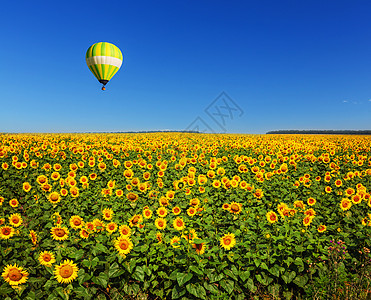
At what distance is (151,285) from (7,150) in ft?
39.6

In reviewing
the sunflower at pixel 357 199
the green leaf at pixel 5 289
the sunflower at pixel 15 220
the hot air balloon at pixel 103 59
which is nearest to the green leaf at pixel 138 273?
the green leaf at pixel 5 289

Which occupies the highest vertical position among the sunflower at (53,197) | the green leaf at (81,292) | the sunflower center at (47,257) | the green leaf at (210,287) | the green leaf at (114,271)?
the sunflower at (53,197)

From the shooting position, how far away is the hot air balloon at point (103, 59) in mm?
22750

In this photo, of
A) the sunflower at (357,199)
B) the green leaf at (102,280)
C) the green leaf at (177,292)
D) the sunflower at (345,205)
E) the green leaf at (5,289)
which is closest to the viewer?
the green leaf at (5,289)

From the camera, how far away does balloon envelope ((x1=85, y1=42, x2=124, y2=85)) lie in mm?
22750

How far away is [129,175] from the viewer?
741cm

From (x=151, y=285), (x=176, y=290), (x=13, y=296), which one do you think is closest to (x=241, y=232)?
(x=176, y=290)

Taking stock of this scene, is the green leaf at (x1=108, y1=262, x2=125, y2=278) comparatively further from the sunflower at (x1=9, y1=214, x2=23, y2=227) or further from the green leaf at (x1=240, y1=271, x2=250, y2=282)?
the sunflower at (x1=9, y1=214, x2=23, y2=227)

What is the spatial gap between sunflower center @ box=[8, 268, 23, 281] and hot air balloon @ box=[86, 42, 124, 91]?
76.6 feet

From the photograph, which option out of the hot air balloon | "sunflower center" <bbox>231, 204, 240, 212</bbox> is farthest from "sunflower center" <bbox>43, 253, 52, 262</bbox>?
the hot air balloon

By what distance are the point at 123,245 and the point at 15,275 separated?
1.61 metres

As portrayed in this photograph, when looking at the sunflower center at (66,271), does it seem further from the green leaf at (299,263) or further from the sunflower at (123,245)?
the green leaf at (299,263)

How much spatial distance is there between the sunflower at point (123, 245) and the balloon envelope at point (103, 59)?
76.2 feet

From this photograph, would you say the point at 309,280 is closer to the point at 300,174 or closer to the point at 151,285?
the point at 151,285
